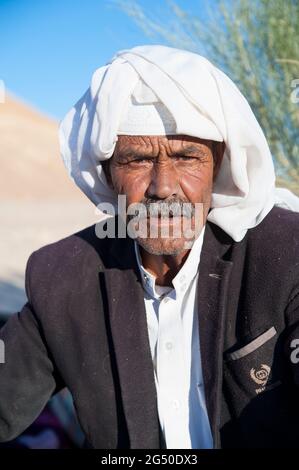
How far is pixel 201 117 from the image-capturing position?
2.48m

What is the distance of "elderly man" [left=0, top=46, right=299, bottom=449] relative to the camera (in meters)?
2.46

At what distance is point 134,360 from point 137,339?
0.07 meters

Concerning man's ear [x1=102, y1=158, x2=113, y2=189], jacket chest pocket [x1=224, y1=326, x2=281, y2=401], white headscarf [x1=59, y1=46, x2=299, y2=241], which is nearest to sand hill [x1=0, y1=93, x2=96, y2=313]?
man's ear [x1=102, y1=158, x2=113, y2=189]

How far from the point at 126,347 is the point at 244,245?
20.5 inches

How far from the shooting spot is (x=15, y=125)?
7031cm

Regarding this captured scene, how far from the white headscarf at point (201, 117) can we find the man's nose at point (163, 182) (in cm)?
14

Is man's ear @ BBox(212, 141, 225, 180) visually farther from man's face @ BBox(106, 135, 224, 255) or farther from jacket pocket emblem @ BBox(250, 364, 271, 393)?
jacket pocket emblem @ BBox(250, 364, 271, 393)

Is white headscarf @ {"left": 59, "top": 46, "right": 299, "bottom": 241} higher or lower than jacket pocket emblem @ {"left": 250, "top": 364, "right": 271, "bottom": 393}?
higher

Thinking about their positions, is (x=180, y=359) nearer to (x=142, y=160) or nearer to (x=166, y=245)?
(x=166, y=245)

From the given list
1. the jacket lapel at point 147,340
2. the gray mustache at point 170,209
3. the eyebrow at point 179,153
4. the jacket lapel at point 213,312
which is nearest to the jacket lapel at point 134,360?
the jacket lapel at point 147,340

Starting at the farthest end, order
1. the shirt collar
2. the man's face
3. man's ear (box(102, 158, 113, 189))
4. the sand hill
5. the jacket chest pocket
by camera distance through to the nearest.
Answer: the sand hill
man's ear (box(102, 158, 113, 189))
the shirt collar
the man's face
the jacket chest pocket

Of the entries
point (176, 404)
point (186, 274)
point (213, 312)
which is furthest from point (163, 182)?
point (176, 404)
